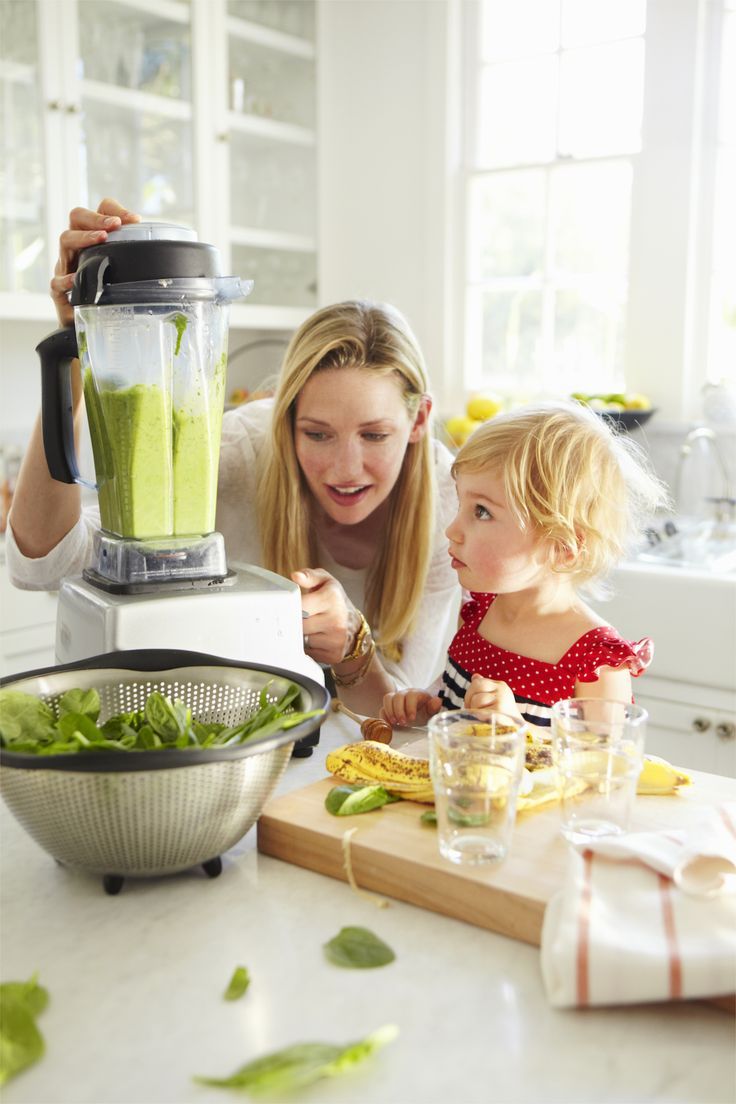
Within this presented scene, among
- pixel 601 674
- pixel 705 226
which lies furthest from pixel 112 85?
pixel 601 674

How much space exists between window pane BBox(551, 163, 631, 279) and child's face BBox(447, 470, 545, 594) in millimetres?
2009

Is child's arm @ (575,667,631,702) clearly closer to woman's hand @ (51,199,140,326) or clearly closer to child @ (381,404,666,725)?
child @ (381,404,666,725)

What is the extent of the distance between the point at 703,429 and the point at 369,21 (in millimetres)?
1726

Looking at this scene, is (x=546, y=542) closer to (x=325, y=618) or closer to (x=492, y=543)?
(x=492, y=543)

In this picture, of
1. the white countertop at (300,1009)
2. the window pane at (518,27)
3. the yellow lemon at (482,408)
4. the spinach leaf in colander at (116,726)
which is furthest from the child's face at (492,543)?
the window pane at (518,27)

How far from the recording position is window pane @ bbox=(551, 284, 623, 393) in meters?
3.09

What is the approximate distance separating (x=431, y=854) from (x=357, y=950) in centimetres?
11

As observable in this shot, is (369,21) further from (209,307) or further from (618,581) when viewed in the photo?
(209,307)

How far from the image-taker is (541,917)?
0.71 metres

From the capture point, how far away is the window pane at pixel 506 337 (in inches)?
129

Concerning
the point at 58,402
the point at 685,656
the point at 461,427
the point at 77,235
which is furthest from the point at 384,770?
the point at 461,427

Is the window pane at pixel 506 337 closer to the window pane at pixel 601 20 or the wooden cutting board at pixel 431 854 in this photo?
the window pane at pixel 601 20

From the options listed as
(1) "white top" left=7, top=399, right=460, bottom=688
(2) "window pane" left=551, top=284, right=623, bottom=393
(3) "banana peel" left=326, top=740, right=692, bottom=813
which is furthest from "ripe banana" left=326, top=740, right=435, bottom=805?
(2) "window pane" left=551, top=284, right=623, bottom=393

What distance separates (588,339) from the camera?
10.3ft
